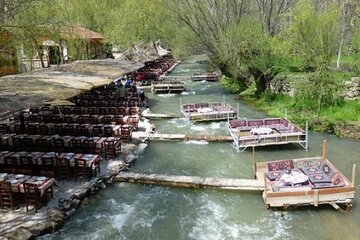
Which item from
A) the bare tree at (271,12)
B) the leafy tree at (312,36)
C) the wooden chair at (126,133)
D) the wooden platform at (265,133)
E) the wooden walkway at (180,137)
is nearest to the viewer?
the wooden platform at (265,133)

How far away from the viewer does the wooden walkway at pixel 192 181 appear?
15.6 m

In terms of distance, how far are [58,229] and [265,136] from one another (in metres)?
11.7

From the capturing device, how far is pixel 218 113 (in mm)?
26844

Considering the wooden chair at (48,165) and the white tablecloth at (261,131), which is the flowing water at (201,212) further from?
the wooden chair at (48,165)

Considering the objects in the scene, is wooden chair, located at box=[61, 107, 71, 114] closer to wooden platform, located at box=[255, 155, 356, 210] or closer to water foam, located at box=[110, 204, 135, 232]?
water foam, located at box=[110, 204, 135, 232]

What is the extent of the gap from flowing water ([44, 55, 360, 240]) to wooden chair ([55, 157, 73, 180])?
1646 mm

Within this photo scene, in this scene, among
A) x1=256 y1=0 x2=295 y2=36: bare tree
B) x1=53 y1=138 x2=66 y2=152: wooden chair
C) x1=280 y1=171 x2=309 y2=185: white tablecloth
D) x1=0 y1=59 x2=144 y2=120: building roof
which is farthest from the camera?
x1=256 y1=0 x2=295 y2=36: bare tree

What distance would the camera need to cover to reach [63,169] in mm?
15898

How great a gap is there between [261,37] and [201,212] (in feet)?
67.2

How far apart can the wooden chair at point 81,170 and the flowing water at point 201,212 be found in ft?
3.55


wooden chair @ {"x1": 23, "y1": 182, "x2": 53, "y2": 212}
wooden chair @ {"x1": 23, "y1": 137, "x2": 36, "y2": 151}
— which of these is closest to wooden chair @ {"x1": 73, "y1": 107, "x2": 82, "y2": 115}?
wooden chair @ {"x1": 23, "y1": 137, "x2": 36, "y2": 151}

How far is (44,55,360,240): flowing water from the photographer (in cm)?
1275

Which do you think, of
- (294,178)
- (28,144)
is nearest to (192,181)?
(294,178)

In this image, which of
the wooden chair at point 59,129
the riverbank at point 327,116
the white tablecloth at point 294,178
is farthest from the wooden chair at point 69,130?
the riverbank at point 327,116
